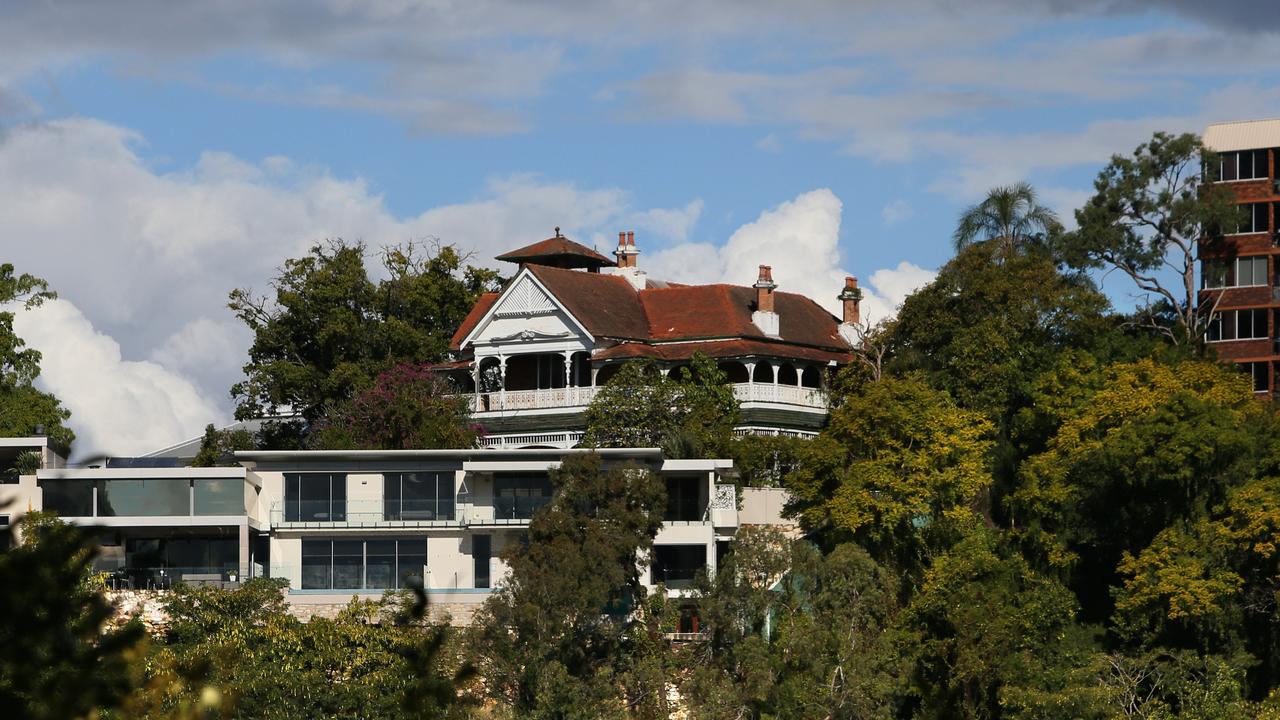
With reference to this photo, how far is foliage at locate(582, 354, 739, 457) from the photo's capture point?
190ft

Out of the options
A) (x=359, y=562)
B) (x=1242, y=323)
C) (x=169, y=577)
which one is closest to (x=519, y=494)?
(x=359, y=562)

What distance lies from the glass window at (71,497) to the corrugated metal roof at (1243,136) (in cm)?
4222

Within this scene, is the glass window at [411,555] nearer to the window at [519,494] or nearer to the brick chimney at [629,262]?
the window at [519,494]

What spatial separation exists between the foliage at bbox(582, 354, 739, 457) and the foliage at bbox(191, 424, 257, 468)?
11924 millimetres

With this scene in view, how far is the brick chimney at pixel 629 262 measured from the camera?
73.8 m

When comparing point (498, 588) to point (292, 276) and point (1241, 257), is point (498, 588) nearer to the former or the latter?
point (292, 276)

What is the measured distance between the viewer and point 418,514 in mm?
54844

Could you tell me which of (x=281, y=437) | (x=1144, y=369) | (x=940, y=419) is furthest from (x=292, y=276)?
(x=1144, y=369)

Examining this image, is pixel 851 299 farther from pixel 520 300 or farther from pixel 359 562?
pixel 359 562

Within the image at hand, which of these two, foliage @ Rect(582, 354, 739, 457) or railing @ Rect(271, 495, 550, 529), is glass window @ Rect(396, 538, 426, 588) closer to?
railing @ Rect(271, 495, 550, 529)

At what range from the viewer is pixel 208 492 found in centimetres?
5406

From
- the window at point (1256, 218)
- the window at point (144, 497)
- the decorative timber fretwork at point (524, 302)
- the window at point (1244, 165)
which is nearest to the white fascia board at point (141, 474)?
the window at point (144, 497)

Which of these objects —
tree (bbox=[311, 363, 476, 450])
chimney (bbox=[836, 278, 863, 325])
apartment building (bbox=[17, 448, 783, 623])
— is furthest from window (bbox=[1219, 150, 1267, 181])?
tree (bbox=[311, 363, 476, 450])

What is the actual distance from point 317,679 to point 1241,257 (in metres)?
41.6
